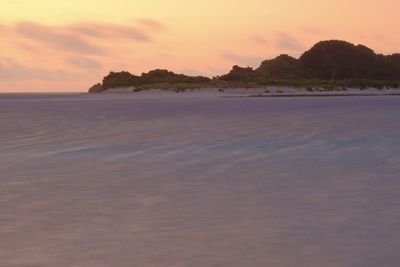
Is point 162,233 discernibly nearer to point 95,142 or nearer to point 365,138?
point 95,142

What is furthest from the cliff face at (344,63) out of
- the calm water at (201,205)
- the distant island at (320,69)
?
the calm water at (201,205)

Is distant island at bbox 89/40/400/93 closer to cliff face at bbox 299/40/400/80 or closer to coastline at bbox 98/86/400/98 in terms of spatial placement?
cliff face at bbox 299/40/400/80

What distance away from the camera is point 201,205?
1006 centimetres

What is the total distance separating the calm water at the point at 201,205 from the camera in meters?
7.35

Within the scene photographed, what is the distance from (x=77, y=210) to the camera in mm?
9758

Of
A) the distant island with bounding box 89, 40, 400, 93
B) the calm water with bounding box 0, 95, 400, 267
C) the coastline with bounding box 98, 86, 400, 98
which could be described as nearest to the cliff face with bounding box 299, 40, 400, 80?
the distant island with bounding box 89, 40, 400, 93

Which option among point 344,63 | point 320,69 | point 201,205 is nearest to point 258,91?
point 320,69

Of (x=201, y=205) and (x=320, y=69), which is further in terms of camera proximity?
(x=320, y=69)

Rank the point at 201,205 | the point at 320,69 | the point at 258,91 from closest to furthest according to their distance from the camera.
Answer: the point at 201,205 < the point at 258,91 < the point at 320,69

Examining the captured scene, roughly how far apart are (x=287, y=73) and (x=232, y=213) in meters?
144

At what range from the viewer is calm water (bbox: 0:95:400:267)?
24.1 ft

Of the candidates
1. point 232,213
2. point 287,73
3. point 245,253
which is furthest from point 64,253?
point 287,73

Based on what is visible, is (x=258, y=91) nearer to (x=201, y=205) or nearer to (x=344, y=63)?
(x=344, y=63)

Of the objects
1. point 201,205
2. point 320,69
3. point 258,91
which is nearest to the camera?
point 201,205
